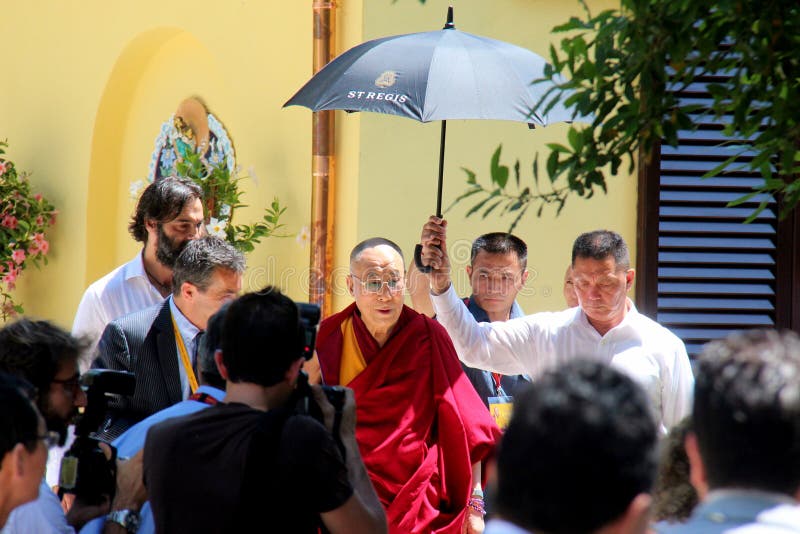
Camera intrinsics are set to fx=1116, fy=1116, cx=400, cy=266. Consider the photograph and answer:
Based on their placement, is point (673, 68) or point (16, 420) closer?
point (16, 420)

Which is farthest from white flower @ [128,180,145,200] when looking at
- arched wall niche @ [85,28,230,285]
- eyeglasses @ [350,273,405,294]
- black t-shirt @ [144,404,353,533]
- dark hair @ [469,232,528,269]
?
black t-shirt @ [144,404,353,533]

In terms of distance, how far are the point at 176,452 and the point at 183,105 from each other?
197 inches

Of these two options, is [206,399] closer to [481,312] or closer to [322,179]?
[481,312]

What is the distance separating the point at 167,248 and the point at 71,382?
181cm

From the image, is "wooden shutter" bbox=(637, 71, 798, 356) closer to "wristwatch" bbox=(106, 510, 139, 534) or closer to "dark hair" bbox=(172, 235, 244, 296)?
"dark hair" bbox=(172, 235, 244, 296)

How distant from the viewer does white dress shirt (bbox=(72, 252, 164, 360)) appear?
4680mm

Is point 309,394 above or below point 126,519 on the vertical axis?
above

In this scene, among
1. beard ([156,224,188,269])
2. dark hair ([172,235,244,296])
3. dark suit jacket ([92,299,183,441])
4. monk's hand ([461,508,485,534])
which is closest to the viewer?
dark suit jacket ([92,299,183,441])

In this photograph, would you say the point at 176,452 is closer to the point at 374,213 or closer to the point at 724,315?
the point at 374,213

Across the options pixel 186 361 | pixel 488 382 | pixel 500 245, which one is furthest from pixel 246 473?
pixel 500 245

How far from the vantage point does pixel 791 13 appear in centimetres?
260

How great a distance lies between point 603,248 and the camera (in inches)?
172

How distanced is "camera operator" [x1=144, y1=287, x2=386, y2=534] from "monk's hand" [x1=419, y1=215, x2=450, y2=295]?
166 cm

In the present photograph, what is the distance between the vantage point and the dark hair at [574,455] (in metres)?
1.64
